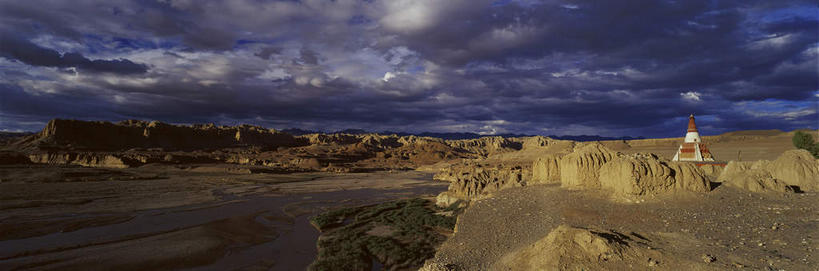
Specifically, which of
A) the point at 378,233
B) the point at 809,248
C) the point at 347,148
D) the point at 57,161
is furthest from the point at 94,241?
the point at 347,148

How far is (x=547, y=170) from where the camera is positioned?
2434cm

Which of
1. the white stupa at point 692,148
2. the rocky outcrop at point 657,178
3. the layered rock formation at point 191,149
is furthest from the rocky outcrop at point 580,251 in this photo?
the layered rock formation at point 191,149

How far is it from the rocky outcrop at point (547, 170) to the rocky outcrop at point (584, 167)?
119 inches

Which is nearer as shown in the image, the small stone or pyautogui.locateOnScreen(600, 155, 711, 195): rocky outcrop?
the small stone

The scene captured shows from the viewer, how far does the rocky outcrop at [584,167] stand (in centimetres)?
1902

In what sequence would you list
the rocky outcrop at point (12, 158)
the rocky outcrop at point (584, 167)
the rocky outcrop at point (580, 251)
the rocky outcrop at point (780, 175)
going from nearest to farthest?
1. the rocky outcrop at point (580, 251)
2. the rocky outcrop at point (780, 175)
3. the rocky outcrop at point (584, 167)
4. the rocky outcrop at point (12, 158)

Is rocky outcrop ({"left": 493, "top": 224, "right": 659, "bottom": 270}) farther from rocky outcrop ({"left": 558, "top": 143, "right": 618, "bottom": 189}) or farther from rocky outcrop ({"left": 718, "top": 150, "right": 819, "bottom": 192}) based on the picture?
rocky outcrop ({"left": 558, "top": 143, "right": 618, "bottom": 189})

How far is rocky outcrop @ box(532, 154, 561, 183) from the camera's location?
23812mm

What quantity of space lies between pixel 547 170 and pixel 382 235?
1214 cm

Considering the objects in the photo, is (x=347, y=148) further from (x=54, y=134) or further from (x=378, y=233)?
(x=378, y=233)

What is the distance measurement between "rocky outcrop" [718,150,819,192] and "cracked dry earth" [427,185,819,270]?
0.84 m

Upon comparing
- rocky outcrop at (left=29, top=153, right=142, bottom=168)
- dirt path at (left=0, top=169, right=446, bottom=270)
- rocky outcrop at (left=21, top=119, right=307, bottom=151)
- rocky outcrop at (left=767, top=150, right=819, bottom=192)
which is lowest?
dirt path at (left=0, top=169, right=446, bottom=270)

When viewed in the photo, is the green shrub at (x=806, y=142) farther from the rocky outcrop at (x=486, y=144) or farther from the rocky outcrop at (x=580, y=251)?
the rocky outcrop at (x=486, y=144)

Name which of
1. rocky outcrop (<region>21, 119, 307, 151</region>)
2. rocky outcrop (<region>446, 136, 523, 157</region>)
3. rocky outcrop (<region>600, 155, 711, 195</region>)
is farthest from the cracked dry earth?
rocky outcrop (<region>446, 136, 523, 157</region>)
